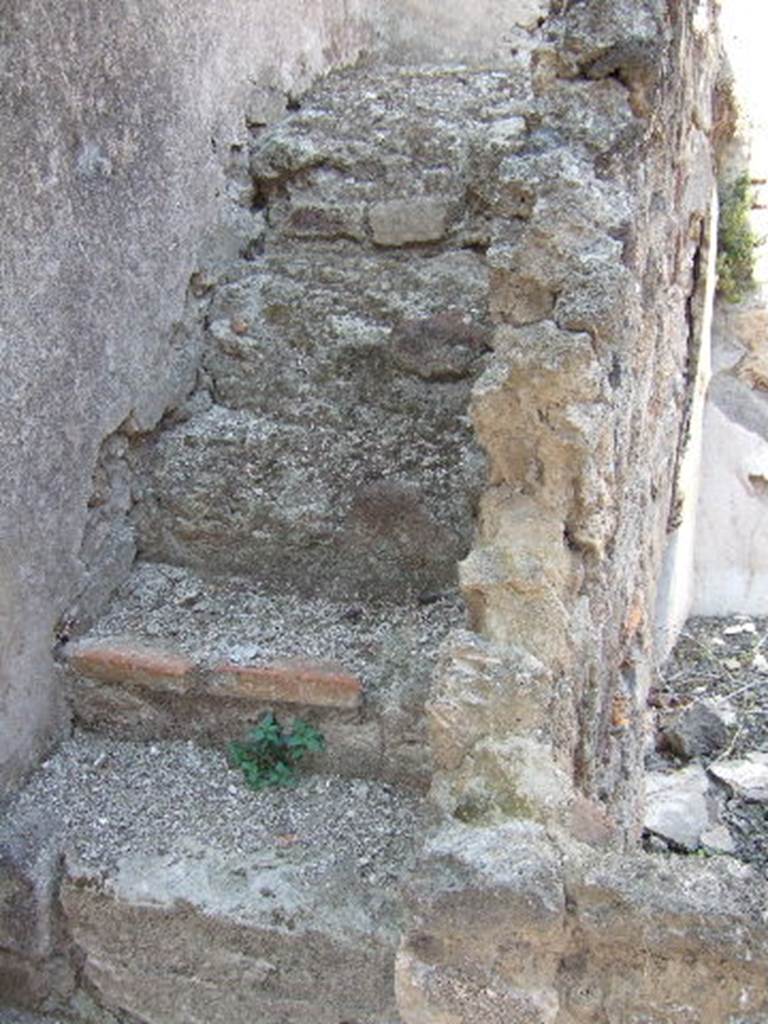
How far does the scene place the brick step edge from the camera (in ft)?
8.61

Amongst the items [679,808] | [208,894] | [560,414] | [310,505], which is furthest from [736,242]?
[208,894]

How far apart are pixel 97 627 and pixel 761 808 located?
96.1 inches

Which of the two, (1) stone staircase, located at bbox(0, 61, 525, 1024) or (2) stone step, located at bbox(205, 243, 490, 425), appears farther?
(2) stone step, located at bbox(205, 243, 490, 425)

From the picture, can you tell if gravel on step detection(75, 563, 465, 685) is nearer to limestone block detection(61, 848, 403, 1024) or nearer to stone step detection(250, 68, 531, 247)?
limestone block detection(61, 848, 403, 1024)

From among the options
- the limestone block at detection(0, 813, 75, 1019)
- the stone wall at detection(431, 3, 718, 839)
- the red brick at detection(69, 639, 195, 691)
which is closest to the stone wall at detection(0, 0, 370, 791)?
the red brick at detection(69, 639, 195, 691)

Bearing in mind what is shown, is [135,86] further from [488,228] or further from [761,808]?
[761,808]

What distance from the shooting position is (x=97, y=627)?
2.89m

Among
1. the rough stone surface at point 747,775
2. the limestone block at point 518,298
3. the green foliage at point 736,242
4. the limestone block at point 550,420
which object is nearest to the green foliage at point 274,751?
the limestone block at point 550,420

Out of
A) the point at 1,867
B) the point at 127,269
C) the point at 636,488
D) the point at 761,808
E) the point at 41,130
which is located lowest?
the point at 761,808

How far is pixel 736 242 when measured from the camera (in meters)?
5.06

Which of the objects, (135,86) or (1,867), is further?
(135,86)

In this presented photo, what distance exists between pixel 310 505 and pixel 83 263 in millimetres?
780

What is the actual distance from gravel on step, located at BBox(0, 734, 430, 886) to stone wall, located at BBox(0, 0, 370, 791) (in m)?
0.12

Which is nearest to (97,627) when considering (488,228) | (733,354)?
(488,228)
